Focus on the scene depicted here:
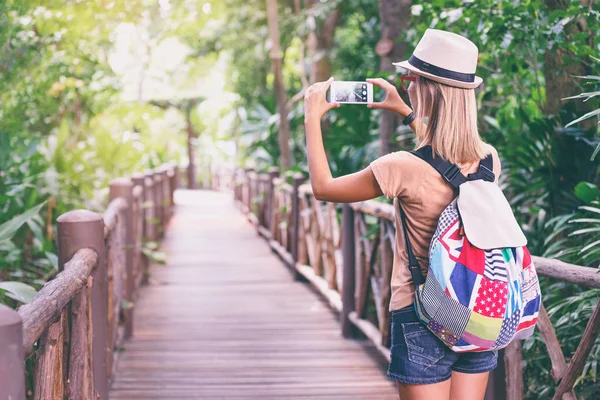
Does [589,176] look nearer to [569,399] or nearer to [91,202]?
[569,399]

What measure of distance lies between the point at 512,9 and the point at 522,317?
90.7 inches

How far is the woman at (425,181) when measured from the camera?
7.51 feet

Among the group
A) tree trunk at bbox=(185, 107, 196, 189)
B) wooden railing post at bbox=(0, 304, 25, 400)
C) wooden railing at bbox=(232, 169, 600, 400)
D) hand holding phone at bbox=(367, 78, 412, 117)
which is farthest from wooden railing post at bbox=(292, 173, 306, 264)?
tree trunk at bbox=(185, 107, 196, 189)

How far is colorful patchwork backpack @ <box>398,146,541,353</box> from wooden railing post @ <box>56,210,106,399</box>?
5.91 feet

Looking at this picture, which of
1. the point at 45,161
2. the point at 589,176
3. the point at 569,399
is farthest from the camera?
the point at 45,161

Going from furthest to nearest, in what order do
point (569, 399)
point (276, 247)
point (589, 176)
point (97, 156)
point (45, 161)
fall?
point (276, 247)
point (97, 156)
point (45, 161)
point (589, 176)
point (569, 399)

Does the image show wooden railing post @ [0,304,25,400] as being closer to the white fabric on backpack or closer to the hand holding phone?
the white fabric on backpack

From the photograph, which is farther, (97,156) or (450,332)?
(97,156)

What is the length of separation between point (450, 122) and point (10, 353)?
128cm

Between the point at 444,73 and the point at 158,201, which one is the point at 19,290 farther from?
the point at 158,201

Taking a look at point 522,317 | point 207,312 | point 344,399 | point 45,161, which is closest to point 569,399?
point 522,317

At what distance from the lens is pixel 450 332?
7.43ft

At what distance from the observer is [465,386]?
242 cm

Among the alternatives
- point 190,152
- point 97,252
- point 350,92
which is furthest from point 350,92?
point 190,152
